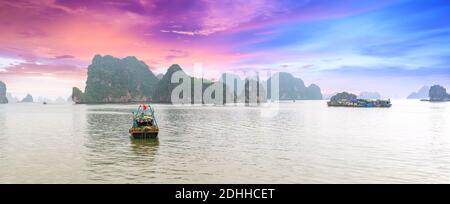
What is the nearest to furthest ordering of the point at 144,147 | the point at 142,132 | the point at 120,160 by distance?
the point at 120,160 < the point at 144,147 < the point at 142,132

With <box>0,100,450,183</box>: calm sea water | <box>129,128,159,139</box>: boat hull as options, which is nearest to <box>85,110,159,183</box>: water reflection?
<box>0,100,450,183</box>: calm sea water

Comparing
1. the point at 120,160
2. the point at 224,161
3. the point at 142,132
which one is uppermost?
the point at 142,132

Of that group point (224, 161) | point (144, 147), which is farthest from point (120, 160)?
point (224, 161)

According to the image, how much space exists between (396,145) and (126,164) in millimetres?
32754

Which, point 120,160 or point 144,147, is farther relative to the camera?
point 144,147

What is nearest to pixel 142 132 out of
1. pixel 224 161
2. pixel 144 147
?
pixel 144 147

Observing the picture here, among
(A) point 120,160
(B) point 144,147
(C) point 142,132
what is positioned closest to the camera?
(A) point 120,160

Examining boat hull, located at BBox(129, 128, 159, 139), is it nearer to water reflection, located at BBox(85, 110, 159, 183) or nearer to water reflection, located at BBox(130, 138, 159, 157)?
water reflection, located at BBox(130, 138, 159, 157)

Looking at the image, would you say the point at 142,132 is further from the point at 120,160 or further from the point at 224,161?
the point at 224,161

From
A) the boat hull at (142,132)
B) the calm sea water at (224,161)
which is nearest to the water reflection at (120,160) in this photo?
the calm sea water at (224,161)

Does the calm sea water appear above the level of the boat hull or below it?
below

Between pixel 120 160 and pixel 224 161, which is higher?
pixel 120 160
